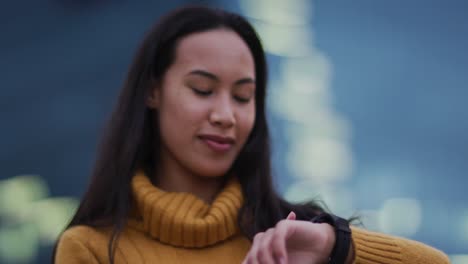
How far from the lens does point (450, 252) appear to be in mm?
2621

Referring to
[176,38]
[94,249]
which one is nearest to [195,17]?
[176,38]

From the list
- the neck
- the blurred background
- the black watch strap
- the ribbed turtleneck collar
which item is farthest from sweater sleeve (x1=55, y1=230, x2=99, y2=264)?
the blurred background

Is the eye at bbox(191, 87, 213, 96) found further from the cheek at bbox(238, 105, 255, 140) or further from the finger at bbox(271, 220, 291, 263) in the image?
the finger at bbox(271, 220, 291, 263)

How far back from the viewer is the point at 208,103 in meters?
1.48

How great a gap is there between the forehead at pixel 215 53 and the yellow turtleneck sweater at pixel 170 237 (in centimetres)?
29

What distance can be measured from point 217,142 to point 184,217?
0.61 feet

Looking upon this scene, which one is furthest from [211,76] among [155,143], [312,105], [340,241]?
[312,105]

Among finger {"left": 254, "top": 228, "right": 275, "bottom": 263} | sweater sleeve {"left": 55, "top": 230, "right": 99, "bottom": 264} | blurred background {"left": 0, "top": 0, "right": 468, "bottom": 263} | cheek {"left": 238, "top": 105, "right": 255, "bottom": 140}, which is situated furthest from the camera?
blurred background {"left": 0, "top": 0, "right": 468, "bottom": 263}

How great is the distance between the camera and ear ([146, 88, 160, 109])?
1.60 meters

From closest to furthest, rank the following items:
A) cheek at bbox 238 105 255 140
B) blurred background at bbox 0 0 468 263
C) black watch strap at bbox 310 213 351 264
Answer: black watch strap at bbox 310 213 351 264, cheek at bbox 238 105 255 140, blurred background at bbox 0 0 468 263

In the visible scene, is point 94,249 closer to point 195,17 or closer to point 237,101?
point 237,101

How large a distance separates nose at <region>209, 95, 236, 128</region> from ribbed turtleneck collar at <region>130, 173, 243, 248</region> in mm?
167

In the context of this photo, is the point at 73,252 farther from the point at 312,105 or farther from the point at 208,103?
the point at 312,105

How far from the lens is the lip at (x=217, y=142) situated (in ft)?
4.88
